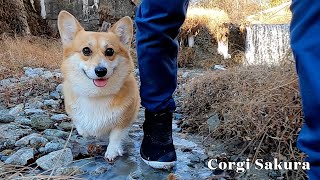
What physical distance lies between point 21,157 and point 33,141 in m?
0.19

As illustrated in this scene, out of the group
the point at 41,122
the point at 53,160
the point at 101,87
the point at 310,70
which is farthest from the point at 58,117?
the point at 310,70

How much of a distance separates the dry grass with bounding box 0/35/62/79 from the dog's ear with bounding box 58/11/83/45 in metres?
1.99

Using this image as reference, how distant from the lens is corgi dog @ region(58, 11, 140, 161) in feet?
5.32

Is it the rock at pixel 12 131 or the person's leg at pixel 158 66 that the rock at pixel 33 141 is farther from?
the person's leg at pixel 158 66

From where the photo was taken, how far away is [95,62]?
1612mm

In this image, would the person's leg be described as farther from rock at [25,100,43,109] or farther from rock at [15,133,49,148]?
rock at [25,100,43,109]

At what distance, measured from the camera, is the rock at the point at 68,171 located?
1.30 metres

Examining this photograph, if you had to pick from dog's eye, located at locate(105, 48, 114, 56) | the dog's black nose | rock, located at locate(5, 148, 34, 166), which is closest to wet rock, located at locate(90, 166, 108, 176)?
rock, located at locate(5, 148, 34, 166)

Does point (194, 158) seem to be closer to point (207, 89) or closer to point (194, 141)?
point (194, 141)

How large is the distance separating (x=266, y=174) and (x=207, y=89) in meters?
0.92

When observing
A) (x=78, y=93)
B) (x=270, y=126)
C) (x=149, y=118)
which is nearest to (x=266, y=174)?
(x=270, y=126)

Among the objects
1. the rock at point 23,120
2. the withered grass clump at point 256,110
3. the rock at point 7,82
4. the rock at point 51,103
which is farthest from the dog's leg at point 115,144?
the rock at point 7,82

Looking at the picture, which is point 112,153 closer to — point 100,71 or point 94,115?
point 94,115

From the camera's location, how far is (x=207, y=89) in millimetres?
2248
